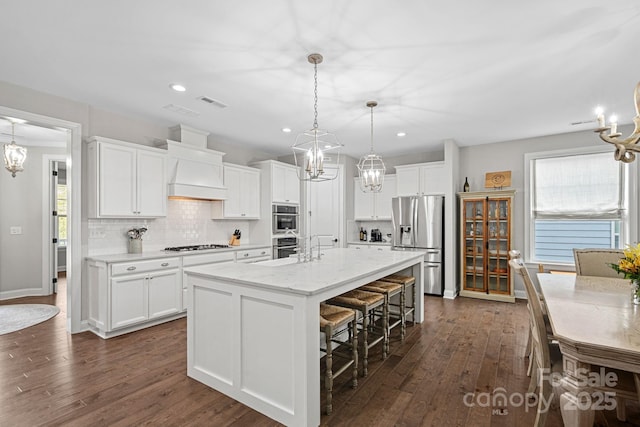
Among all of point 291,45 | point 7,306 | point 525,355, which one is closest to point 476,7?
point 291,45

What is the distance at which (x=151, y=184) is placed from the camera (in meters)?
4.13

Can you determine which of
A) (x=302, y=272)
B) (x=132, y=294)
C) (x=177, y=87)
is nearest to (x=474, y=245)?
(x=302, y=272)

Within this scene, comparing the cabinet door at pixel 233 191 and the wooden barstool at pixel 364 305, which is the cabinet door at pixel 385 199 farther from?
the wooden barstool at pixel 364 305

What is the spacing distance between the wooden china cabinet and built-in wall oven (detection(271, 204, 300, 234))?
2.98m

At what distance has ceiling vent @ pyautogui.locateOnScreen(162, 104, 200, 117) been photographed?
12.3 feet

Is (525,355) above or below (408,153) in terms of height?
below

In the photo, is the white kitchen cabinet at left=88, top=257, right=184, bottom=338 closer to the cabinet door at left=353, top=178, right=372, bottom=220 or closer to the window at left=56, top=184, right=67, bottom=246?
the cabinet door at left=353, top=178, right=372, bottom=220

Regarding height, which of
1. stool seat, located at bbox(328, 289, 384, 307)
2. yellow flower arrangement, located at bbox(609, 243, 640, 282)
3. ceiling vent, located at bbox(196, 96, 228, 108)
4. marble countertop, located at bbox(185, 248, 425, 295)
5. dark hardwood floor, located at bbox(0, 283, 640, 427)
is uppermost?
ceiling vent, located at bbox(196, 96, 228, 108)

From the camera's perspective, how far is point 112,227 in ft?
13.2

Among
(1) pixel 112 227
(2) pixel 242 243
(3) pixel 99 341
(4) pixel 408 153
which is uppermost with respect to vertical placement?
(4) pixel 408 153

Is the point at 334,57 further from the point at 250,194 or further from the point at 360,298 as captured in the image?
the point at 250,194

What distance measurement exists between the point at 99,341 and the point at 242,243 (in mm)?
2604

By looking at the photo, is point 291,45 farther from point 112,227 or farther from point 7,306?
point 7,306

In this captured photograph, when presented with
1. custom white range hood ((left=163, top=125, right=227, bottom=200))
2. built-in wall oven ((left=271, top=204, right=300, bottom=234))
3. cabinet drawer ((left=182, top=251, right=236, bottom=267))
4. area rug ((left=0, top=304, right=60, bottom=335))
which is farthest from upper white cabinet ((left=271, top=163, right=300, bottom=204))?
area rug ((left=0, top=304, right=60, bottom=335))
